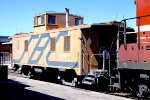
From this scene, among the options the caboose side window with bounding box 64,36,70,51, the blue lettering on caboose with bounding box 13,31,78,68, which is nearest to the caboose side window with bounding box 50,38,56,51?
the blue lettering on caboose with bounding box 13,31,78,68

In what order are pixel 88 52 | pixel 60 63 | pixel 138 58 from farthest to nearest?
pixel 60 63 < pixel 88 52 < pixel 138 58

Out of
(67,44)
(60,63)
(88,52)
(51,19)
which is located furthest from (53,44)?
(51,19)

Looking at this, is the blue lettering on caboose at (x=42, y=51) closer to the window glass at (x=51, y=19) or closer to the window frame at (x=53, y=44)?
the window frame at (x=53, y=44)

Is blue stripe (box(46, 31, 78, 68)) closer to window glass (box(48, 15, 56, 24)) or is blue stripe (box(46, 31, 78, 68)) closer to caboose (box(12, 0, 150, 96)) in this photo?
caboose (box(12, 0, 150, 96))

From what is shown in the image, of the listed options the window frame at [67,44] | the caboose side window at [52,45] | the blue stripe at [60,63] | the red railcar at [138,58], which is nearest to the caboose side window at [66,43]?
the window frame at [67,44]

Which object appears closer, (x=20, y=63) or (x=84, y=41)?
(x=84, y=41)

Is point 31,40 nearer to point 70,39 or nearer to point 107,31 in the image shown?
point 70,39

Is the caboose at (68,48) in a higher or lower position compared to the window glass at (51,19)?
lower

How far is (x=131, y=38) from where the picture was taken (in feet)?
47.4

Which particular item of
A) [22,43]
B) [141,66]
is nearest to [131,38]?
[141,66]

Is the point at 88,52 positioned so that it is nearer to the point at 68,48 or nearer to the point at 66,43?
the point at 68,48

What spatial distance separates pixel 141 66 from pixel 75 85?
5.70m

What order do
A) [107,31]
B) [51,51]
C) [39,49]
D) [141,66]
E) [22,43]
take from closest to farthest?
[141,66] → [107,31] → [51,51] → [39,49] → [22,43]

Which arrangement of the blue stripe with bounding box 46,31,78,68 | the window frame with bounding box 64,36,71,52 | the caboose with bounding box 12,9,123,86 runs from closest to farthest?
the caboose with bounding box 12,9,123,86, the blue stripe with bounding box 46,31,78,68, the window frame with bounding box 64,36,71,52
